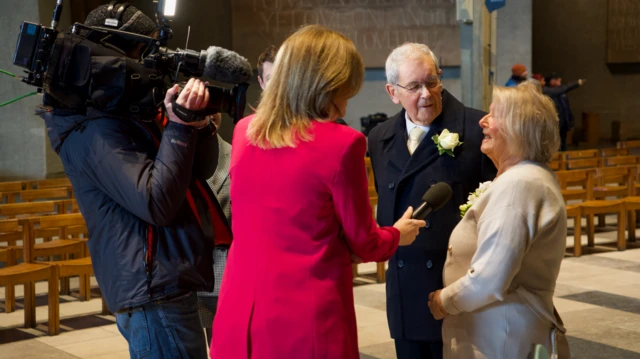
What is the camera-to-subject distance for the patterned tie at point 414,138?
3230 mm

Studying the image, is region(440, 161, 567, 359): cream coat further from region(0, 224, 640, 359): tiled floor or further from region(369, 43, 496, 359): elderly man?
region(0, 224, 640, 359): tiled floor

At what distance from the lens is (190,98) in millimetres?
2271

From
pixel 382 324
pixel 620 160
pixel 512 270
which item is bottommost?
pixel 382 324

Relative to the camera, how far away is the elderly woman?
245cm

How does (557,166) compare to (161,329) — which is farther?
(557,166)

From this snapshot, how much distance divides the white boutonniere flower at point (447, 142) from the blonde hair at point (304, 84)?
1008 millimetres

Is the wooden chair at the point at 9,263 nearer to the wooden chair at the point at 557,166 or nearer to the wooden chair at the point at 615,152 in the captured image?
the wooden chair at the point at 557,166

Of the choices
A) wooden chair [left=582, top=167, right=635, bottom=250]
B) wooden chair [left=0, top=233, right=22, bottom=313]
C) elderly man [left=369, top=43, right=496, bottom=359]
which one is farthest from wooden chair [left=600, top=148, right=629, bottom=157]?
elderly man [left=369, top=43, right=496, bottom=359]

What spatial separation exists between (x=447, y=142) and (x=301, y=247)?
1146mm

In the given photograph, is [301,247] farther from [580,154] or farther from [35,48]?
[580,154]

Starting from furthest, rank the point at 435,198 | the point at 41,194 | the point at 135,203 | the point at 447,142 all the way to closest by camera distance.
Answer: the point at 41,194, the point at 447,142, the point at 435,198, the point at 135,203

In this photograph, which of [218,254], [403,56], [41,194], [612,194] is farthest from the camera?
[612,194]

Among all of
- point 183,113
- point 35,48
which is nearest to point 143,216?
point 183,113

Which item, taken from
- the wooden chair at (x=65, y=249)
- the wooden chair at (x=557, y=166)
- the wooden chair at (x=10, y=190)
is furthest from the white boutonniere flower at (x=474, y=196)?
the wooden chair at (x=557, y=166)
